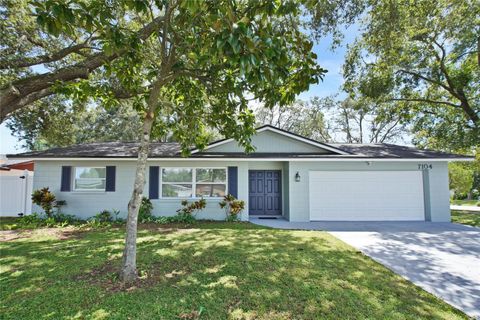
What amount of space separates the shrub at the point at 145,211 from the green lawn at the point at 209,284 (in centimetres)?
312

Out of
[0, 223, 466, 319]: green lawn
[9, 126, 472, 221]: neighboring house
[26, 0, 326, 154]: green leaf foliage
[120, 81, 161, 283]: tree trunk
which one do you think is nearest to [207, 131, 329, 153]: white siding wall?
[9, 126, 472, 221]: neighboring house

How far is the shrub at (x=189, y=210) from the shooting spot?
33.6ft

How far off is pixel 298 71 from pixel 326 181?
744 centimetres

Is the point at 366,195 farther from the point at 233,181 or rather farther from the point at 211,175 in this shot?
the point at 211,175

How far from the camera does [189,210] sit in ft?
34.4

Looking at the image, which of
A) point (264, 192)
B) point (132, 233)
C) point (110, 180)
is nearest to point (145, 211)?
point (110, 180)

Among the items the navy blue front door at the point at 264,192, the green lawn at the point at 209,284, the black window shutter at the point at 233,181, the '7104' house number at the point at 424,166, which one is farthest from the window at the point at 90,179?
the '7104' house number at the point at 424,166

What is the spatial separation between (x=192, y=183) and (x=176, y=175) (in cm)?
81

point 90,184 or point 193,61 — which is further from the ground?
point 193,61

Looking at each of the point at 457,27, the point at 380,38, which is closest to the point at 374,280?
the point at 380,38

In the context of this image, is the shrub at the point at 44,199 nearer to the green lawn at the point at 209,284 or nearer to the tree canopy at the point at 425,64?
the green lawn at the point at 209,284

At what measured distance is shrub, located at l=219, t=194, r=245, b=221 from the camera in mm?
10469

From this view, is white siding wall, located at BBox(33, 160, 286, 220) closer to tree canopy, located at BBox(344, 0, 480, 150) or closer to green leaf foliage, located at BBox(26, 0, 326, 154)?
green leaf foliage, located at BBox(26, 0, 326, 154)

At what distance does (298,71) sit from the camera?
466 centimetres
